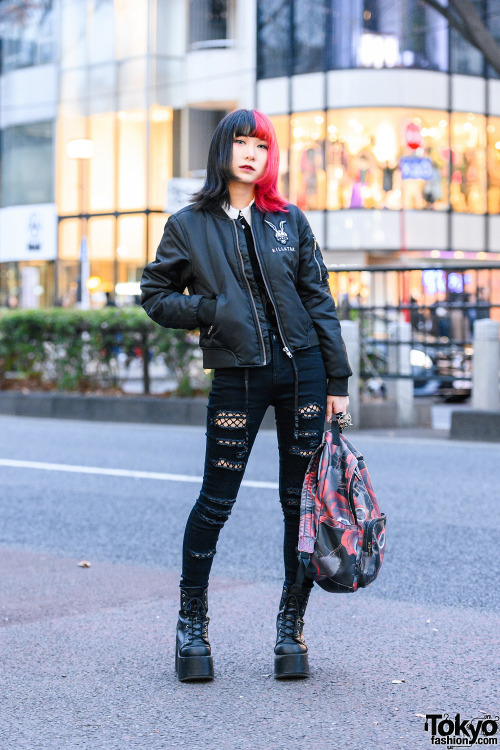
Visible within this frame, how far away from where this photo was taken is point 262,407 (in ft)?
13.3

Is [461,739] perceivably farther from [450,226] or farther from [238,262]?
[450,226]

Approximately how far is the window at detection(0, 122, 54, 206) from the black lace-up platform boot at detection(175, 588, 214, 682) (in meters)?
35.5

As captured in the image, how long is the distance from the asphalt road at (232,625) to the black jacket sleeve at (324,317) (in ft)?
3.37

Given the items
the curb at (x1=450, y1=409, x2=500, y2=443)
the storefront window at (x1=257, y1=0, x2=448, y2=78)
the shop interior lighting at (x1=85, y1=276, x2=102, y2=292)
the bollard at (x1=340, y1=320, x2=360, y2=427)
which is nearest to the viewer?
the curb at (x1=450, y1=409, x2=500, y2=443)

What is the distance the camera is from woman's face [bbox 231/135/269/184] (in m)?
4.03

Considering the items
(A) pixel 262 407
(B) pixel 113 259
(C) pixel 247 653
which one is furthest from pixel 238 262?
(B) pixel 113 259

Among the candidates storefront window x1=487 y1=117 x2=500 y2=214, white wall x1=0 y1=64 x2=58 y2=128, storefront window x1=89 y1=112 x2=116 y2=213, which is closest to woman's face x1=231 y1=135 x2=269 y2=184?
storefront window x1=487 y1=117 x2=500 y2=214

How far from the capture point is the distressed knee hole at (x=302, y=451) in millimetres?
4039

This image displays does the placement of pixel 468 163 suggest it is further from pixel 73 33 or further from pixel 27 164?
pixel 27 164

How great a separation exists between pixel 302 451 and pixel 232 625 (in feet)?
3.71

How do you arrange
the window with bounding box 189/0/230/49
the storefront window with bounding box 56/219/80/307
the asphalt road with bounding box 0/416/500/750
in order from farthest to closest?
the storefront window with bounding box 56/219/80/307 < the window with bounding box 189/0/230/49 < the asphalt road with bounding box 0/416/500/750

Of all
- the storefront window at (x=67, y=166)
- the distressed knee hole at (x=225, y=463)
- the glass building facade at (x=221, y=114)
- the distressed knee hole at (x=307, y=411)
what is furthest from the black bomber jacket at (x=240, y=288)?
the storefront window at (x=67, y=166)

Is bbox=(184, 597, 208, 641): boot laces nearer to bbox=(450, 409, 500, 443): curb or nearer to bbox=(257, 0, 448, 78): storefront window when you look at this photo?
bbox=(450, 409, 500, 443): curb

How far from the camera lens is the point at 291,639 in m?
4.09
